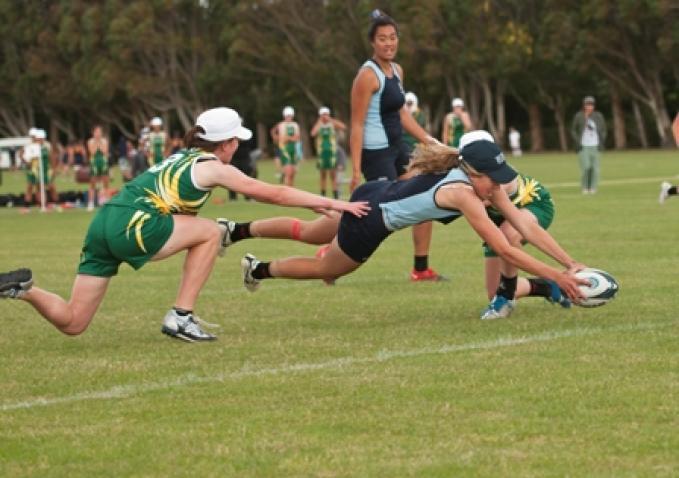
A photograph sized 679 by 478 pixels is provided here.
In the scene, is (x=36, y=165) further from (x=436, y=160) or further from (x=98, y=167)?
(x=436, y=160)

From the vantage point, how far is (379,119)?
44.2 ft

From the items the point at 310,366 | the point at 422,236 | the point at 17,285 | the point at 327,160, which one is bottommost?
the point at 327,160

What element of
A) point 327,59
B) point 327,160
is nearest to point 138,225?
point 327,160

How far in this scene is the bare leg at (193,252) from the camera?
10.1 metres

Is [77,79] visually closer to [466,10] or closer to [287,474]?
[466,10]

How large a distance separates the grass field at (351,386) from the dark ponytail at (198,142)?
1.24m

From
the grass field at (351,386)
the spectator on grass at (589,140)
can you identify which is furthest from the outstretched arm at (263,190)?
the spectator on grass at (589,140)

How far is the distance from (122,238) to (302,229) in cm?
189

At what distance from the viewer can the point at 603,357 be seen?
873 cm

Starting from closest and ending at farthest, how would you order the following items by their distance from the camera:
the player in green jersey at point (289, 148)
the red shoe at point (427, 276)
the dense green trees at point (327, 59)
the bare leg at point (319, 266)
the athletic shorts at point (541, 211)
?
the bare leg at point (319, 266)
the athletic shorts at point (541, 211)
the red shoe at point (427, 276)
the player in green jersey at point (289, 148)
the dense green trees at point (327, 59)

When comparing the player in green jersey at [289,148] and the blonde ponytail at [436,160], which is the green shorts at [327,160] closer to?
the player in green jersey at [289,148]

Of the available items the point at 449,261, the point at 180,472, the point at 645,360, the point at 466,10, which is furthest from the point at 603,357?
the point at 466,10

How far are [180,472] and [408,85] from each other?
80.2 meters

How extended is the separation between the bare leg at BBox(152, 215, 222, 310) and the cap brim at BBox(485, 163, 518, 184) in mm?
1813
